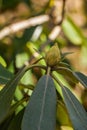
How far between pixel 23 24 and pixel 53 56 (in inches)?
32.5

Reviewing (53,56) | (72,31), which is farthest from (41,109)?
(72,31)

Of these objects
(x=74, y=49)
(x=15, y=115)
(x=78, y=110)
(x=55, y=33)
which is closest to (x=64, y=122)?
(x=15, y=115)

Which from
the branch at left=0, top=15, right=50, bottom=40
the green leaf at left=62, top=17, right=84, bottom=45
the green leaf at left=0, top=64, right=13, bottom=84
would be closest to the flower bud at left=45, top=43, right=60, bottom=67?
the green leaf at left=0, top=64, right=13, bottom=84

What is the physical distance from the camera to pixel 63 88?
3.17 feet

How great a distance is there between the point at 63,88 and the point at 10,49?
101cm

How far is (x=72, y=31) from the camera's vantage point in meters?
2.01

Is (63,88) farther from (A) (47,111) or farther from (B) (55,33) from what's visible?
(B) (55,33)

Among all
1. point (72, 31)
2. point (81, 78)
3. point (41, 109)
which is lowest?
point (41, 109)

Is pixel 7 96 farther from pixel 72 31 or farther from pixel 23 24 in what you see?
pixel 72 31

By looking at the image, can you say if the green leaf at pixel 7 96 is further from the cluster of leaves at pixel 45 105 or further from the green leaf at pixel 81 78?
the green leaf at pixel 81 78

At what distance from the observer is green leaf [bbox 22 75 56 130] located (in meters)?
0.84

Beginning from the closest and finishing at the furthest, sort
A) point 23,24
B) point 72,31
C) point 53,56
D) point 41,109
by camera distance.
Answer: point 41,109 < point 53,56 < point 23,24 < point 72,31

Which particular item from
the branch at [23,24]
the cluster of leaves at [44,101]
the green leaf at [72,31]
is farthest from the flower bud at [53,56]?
the green leaf at [72,31]

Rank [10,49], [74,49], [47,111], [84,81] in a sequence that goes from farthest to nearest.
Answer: [74,49]
[10,49]
[84,81]
[47,111]
